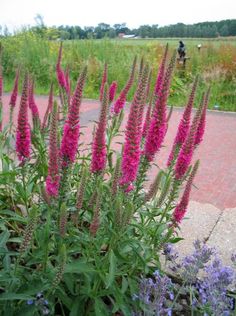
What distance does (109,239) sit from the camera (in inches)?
94.2

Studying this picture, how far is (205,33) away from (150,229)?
25011 millimetres

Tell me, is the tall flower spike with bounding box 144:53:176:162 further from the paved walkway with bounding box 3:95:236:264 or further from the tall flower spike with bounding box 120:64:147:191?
the paved walkway with bounding box 3:95:236:264

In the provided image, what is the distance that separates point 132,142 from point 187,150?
45 centimetres

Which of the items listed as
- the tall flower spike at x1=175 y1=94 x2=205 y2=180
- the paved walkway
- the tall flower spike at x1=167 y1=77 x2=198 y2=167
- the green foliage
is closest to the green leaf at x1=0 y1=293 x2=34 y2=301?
the green foliage

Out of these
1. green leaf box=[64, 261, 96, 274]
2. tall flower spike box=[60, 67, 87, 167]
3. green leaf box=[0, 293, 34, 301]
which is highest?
tall flower spike box=[60, 67, 87, 167]

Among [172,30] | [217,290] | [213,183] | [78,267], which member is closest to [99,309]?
[78,267]

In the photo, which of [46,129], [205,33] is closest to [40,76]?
[46,129]

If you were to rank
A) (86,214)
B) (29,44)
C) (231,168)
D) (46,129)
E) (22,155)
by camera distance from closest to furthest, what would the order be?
1. (22,155)
2. (86,214)
3. (46,129)
4. (231,168)
5. (29,44)

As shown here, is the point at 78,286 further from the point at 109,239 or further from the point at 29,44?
the point at 29,44

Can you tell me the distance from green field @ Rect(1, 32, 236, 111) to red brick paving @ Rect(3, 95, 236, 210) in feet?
5.56

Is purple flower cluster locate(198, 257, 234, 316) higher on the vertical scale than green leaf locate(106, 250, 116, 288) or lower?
lower

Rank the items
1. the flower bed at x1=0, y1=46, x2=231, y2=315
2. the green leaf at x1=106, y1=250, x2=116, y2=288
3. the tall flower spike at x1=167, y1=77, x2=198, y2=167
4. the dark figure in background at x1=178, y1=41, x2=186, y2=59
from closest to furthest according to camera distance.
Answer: the flower bed at x1=0, y1=46, x2=231, y2=315
the green leaf at x1=106, y1=250, x2=116, y2=288
the tall flower spike at x1=167, y1=77, x2=198, y2=167
the dark figure in background at x1=178, y1=41, x2=186, y2=59

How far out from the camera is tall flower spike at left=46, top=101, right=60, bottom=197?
75.4 inches

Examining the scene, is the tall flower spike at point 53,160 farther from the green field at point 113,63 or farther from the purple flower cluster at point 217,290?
the green field at point 113,63
